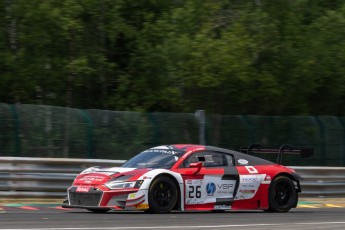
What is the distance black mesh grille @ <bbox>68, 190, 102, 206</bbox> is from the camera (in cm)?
1406

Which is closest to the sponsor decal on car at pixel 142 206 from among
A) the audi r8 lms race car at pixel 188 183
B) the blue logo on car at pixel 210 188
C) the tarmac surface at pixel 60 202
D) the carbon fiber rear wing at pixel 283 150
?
the audi r8 lms race car at pixel 188 183

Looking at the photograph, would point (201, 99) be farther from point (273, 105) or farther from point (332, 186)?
point (332, 186)

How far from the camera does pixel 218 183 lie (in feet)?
50.6

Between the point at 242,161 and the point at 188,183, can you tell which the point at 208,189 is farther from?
the point at 242,161

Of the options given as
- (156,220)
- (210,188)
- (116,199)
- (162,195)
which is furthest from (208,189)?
(156,220)

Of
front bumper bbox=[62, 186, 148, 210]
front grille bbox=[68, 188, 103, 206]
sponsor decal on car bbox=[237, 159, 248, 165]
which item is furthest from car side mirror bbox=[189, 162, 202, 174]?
front grille bbox=[68, 188, 103, 206]

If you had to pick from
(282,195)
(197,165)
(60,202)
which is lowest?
(60,202)

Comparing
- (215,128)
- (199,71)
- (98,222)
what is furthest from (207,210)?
(199,71)

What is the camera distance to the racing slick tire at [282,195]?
16.1m

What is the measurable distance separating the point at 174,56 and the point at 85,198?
10640 millimetres

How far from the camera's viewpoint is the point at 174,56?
24.3m

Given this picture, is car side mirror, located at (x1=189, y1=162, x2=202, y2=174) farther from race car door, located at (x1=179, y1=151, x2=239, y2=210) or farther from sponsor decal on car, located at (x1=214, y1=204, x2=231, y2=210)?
sponsor decal on car, located at (x1=214, y1=204, x2=231, y2=210)

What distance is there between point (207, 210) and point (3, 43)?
11.1 meters

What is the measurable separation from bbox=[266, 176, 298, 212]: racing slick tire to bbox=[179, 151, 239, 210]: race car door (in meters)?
0.93
